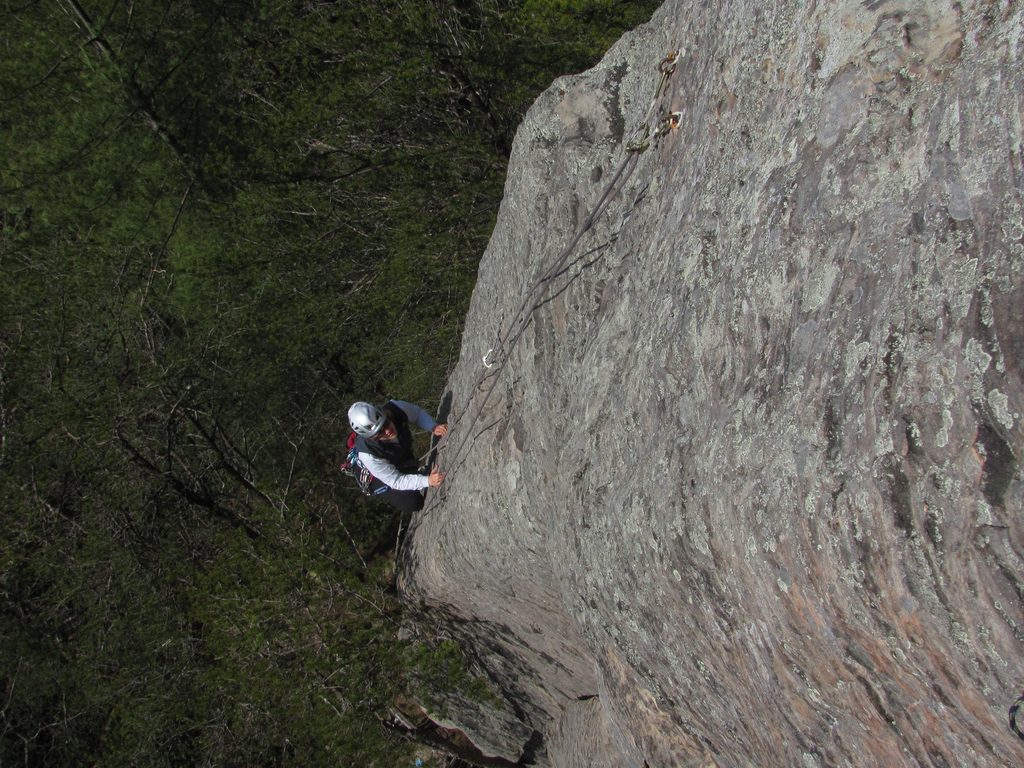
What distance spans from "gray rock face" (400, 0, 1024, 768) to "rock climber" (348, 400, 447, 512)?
2180 millimetres

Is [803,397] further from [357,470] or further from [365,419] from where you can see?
[357,470]

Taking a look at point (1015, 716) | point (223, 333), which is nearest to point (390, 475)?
point (1015, 716)

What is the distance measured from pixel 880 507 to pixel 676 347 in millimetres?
1255

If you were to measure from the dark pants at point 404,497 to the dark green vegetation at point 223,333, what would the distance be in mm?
2168

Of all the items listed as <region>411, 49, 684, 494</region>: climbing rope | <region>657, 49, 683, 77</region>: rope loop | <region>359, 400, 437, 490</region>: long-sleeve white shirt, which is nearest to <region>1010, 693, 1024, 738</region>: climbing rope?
<region>411, 49, 684, 494</region>: climbing rope

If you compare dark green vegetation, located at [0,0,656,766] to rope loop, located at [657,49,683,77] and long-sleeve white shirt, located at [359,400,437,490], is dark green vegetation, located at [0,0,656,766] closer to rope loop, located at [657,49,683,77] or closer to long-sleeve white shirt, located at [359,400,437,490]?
long-sleeve white shirt, located at [359,400,437,490]

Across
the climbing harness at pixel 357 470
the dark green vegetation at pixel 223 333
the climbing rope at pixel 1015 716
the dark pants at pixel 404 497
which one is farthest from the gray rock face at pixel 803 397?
the dark green vegetation at pixel 223 333

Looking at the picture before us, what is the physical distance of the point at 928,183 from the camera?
215 centimetres

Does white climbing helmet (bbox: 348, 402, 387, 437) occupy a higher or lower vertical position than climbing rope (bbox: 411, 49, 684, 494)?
lower

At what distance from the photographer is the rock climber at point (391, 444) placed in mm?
6438

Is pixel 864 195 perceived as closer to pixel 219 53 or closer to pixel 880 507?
pixel 880 507

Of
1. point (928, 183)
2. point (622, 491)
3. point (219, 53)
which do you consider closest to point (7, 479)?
point (219, 53)

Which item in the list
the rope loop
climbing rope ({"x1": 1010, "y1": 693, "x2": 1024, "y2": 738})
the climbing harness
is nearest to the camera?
climbing rope ({"x1": 1010, "y1": 693, "x2": 1024, "y2": 738})

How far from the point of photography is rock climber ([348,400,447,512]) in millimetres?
6438
